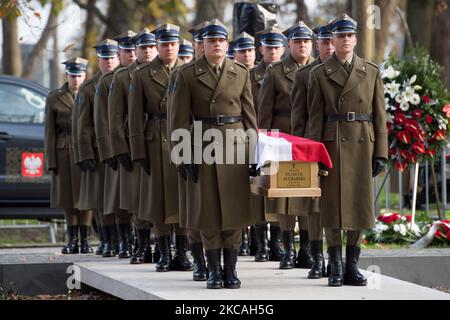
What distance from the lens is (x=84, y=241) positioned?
14.8 metres

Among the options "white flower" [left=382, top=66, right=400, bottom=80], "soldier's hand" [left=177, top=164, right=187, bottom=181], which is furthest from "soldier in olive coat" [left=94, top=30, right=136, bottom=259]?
"white flower" [left=382, top=66, right=400, bottom=80]

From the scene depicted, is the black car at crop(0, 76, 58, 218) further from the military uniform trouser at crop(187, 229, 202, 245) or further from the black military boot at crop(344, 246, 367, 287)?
the black military boot at crop(344, 246, 367, 287)

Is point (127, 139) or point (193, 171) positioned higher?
point (127, 139)

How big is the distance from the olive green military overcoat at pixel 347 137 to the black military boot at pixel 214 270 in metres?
0.92

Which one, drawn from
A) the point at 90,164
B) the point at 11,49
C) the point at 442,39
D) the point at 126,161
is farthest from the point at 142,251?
the point at 11,49

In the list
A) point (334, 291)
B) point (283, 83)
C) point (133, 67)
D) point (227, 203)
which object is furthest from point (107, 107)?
point (334, 291)

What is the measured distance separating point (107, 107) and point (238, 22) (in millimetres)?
3204

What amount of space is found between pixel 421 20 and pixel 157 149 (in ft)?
49.8

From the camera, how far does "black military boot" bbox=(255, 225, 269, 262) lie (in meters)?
13.1

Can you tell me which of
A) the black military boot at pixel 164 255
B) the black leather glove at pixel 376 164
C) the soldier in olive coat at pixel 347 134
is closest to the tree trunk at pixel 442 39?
the black military boot at pixel 164 255

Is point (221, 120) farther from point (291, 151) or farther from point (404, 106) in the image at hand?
point (404, 106)

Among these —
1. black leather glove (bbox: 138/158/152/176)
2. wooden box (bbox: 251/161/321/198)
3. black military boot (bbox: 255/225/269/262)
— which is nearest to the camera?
wooden box (bbox: 251/161/321/198)

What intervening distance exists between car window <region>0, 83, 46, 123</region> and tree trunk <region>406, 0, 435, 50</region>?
1122cm
